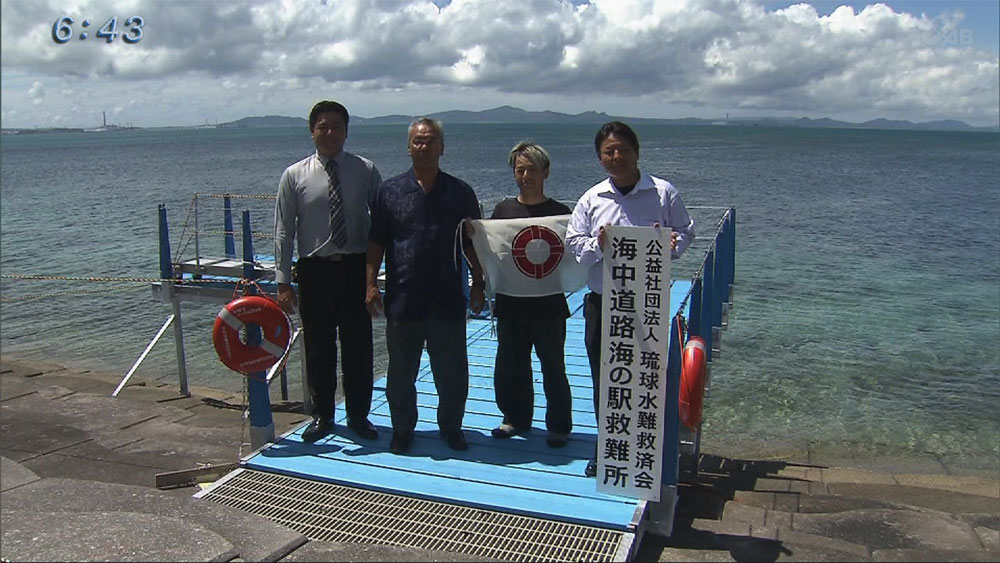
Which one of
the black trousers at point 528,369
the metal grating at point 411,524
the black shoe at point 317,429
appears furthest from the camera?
the black shoe at point 317,429

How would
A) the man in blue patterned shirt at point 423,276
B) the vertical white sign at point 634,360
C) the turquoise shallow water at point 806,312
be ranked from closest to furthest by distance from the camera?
the vertical white sign at point 634,360, the man in blue patterned shirt at point 423,276, the turquoise shallow water at point 806,312

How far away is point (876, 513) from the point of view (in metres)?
5.16

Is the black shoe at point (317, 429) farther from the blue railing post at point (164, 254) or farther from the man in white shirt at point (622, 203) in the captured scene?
the blue railing post at point (164, 254)

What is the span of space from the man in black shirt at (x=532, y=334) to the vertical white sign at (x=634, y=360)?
0.85 meters

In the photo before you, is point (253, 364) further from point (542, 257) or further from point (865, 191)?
point (865, 191)

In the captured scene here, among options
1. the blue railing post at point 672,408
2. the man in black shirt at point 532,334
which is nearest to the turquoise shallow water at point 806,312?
the man in black shirt at point 532,334

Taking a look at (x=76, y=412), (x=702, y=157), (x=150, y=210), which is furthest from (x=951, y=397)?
(x=702, y=157)

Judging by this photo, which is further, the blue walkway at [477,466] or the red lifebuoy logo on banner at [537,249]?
the red lifebuoy logo on banner at [537,249]

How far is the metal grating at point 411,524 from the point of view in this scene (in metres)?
3.95

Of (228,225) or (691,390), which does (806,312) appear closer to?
(228,225)

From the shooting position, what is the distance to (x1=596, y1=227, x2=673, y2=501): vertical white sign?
13.4ft

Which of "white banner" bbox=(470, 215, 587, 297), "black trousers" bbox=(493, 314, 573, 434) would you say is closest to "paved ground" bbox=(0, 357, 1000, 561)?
"black trousers" bbox=(493, 314, 573, 434)

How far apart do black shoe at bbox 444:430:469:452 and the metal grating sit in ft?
2.34

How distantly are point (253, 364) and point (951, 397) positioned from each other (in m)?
9.41
